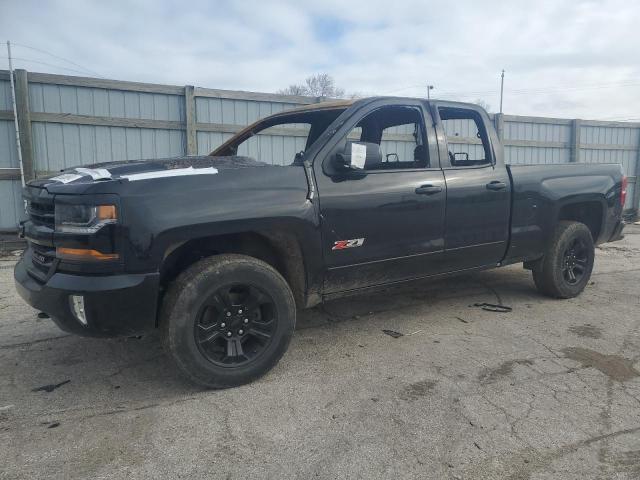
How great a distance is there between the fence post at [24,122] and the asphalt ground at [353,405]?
410 cm

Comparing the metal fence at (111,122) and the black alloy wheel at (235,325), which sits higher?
the metal fence at (111,122)

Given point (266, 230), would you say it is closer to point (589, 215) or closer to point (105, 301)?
point (105, 301)

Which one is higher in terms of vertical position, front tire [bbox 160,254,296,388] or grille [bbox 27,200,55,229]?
grille [bbox 27,200,55,229]

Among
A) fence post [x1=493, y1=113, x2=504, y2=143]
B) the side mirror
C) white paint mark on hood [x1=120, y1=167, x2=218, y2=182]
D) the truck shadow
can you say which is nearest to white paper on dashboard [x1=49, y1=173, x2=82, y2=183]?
white paint mark on hood [x1=120, y1=167, x2=218, y2=182]

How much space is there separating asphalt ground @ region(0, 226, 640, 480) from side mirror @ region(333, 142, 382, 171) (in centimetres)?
138

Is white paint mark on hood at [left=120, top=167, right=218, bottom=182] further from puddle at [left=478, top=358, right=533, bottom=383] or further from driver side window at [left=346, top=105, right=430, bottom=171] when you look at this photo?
puddle at [left=478, top=358, right=533, bottom=383]

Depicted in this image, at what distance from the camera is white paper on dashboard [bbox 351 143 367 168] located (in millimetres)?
3336

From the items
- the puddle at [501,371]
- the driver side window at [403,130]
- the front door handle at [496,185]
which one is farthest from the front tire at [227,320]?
the front door handle at [496,185]

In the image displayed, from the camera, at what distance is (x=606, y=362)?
3506 mm

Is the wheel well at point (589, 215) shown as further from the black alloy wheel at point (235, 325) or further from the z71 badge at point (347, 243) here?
the black alloy wheel at point (235, 325)

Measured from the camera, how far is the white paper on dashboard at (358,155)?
3.34m

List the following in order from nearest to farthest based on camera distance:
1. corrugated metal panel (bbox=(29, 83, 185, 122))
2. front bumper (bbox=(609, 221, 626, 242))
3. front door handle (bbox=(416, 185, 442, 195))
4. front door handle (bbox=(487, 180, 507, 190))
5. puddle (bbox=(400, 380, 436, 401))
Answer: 1. puddle (bbox=(400, 380, 436, 401))
2. front door handle (bbox=(416, 185, 442, 195))
3. front door handle (bbox=(487, 180, 507, 190))
4. front bumper (bbox=(609, 221, 626, 242))
5. corrugated metal panel (bbox=(29, 83, 185, 122))

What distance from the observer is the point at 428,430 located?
8.53 ft

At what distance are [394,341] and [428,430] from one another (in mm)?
1320
